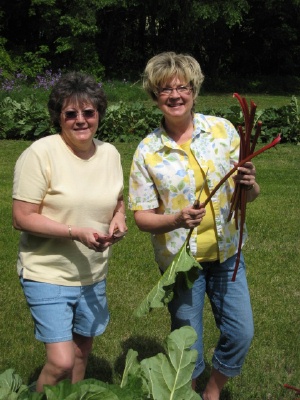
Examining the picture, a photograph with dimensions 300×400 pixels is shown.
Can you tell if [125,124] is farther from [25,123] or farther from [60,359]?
[60,359]

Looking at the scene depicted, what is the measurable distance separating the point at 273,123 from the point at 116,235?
10.9 metres

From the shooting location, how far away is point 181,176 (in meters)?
3.34

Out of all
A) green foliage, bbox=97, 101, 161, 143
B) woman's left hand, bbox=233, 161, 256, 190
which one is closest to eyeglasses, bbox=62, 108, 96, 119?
woman's left hand, bbox=233, 161, 256, 190

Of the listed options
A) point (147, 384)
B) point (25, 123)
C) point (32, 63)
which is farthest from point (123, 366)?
point (32, 63)

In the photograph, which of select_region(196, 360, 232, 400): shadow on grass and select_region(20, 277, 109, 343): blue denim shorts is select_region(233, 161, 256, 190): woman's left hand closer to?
select_region(20, 277, 109, 343): blue denim shorts

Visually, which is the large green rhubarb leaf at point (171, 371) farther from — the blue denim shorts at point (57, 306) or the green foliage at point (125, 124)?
the green foliage at point (125, 124)

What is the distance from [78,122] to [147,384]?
1.23 m

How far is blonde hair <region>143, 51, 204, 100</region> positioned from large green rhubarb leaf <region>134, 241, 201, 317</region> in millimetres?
730

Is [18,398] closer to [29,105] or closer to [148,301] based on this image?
[148,301]

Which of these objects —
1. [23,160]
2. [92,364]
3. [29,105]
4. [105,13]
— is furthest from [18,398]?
[105,13]

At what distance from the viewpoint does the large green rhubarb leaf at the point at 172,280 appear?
3143 mm

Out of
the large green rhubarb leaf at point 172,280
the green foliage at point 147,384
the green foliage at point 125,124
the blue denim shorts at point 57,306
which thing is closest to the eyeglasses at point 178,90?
the large green rhubarb leaf at point 172,280

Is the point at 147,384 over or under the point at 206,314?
over

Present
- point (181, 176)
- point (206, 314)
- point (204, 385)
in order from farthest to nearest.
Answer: point (206, 314) < point (204, 385) < point (181, 176)
